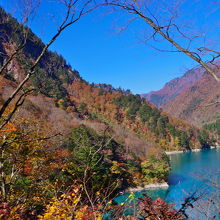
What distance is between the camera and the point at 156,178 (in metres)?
19.6

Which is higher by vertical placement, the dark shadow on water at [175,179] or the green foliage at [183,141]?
the green foliage at [183,141]

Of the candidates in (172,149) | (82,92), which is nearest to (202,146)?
(172,149)

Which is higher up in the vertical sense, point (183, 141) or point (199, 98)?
point (199, 98)

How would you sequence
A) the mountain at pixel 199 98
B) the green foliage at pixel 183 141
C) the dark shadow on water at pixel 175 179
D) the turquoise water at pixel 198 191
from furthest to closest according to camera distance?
1. the green foliage at pixel 183 141
2. the dark shadow on water at pixel 175 179
3. the turquoise water at pixel 198 191
4. the mountain at pixel 199 98

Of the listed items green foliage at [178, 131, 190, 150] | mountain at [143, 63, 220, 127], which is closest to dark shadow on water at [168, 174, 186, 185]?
mountain at [143, 63, 220, 127]

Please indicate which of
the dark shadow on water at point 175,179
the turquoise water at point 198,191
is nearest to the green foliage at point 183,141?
the turquoise water at point 198,191

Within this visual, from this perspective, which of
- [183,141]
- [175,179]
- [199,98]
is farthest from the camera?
[183,141]

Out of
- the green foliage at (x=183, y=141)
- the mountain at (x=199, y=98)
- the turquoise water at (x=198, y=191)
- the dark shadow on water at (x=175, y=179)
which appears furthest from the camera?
the green foliage at (x=183, y=141)

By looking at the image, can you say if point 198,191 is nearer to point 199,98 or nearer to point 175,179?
point 175,179

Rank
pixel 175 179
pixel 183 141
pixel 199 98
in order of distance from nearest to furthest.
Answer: pixel 175 179, pixel 199 98, pixel 183 141

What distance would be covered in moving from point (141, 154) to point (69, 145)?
14423 mm

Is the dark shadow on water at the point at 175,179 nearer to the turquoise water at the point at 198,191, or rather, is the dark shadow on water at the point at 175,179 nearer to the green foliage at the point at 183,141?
the turquoise water at the point at 198,191

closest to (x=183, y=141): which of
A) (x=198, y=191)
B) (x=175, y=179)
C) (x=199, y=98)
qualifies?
(x=199, y=98)

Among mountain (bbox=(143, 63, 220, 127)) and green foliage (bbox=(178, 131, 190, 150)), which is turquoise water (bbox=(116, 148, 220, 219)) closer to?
mountain (bbox=(143, 63, 220, 127))
